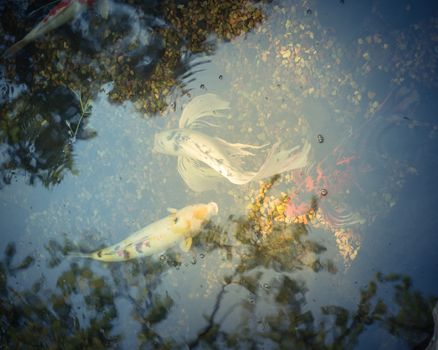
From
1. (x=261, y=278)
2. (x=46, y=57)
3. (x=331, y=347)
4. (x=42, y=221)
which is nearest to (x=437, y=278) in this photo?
(x=331, y=347)

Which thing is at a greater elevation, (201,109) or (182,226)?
(201,109)

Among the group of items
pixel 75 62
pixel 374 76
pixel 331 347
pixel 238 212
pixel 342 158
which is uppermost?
pixel 75 62

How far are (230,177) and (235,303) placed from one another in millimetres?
397

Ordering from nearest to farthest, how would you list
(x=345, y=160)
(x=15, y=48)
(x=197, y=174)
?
1. (x=345, y=160)
2. (x=197, y=174)
3. (x=15, y=48)

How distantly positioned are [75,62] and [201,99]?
45cm

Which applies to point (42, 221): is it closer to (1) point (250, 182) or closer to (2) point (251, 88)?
(1) point (250, 182)

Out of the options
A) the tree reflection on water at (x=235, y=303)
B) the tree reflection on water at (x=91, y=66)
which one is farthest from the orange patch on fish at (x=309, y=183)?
the tree reflection on water at (x=91, y=66)

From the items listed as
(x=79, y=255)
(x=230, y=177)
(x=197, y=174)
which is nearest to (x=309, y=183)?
(x=230, y=177)

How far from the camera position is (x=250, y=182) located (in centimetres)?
124

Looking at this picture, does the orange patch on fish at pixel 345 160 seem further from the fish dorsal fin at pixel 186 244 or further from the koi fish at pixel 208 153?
the fish dorsal fin at pixel 186 244

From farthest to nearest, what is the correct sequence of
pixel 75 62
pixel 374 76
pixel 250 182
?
1. pixel 75 62
2. pixel 250 182
3. pixel 374 76

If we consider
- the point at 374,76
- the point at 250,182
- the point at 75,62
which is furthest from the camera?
the point at 75,62

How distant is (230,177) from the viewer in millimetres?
1253

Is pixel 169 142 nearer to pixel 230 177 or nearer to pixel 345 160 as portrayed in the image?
pixel 230 177
